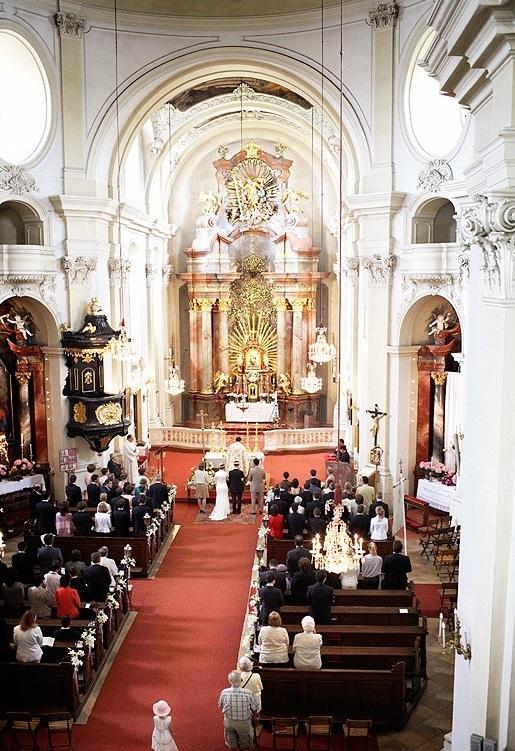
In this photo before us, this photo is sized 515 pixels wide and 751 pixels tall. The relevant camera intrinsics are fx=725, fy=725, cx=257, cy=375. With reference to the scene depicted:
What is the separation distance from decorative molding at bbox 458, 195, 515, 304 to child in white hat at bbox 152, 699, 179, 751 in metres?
4.93

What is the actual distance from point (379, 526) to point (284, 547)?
1.71m

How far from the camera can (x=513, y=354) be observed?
5.65m

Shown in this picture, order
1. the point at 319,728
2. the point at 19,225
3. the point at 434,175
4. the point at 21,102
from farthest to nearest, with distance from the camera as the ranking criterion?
the point at 19,225 < the point at 21,102 < the point at 434,175 < the point at 319,728

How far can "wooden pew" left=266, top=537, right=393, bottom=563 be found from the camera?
41.3 ft

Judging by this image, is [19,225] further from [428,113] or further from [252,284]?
[252,284]

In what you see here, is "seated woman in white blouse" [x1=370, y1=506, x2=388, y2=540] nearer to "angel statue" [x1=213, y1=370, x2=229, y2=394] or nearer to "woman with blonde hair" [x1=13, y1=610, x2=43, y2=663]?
"woman with blonde hair" [x1=13, y1=610, x2=43, y2=663]

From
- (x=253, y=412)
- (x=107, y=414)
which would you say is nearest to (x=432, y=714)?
(x=107, y=414)

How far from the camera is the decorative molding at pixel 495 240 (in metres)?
5.40

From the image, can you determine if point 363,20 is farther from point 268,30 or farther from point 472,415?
point 472,415

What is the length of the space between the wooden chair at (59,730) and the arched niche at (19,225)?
11.3m

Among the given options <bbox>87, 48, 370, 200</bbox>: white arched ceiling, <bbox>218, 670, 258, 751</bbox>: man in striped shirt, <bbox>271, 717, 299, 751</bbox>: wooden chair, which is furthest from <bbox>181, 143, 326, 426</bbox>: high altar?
<bbox>218, 670, 258, 751</bbox>: man in striped shirt

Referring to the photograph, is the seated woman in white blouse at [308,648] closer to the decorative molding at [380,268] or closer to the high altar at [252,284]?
the decorative molding at [380,268]

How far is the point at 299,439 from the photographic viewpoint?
22812 millimetres

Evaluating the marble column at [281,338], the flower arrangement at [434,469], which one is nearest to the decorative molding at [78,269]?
the flower arrangement at [434,469]
